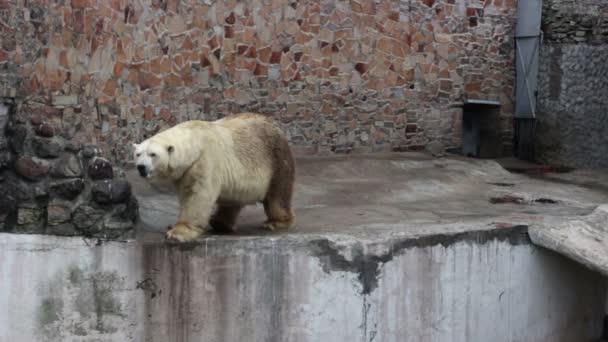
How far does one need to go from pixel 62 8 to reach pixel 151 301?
2994mm

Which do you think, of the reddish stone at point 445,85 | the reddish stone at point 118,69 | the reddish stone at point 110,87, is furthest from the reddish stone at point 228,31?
the reddish stone at point 445,85

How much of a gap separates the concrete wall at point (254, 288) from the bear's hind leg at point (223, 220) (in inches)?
15.4

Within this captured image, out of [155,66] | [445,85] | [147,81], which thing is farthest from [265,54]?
[445,85]

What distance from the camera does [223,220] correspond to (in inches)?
246

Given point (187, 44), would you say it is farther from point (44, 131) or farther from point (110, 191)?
point (110, 191)

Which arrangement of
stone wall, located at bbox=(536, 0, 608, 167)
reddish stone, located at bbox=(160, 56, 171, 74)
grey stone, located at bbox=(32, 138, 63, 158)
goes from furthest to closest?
stone wall, located at bbox=(536, 0, 608, 167) → reddish stone, located at bbox=(160, 56, 171, 74) → grey stone, located at bbox=(32, 138, 63, 158)

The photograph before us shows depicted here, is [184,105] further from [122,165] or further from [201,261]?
[201,261]

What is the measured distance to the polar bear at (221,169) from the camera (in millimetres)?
5398

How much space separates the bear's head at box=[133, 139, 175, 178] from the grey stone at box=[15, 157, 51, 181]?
96 cm

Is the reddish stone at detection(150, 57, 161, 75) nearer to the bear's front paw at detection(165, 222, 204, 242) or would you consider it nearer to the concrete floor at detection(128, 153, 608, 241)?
the concrete floor at detection(128, 153, 608, 241)

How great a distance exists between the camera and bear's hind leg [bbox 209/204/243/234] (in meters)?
6.23

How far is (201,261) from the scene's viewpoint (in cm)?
577

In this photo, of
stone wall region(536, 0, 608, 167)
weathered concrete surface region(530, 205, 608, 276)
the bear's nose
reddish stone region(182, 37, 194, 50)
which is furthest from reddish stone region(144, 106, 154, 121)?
Answer: stone wall region(536, 0, 608, 167)

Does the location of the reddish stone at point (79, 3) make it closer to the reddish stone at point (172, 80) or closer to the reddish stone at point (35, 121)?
the reddish stone at point (172, 80)
